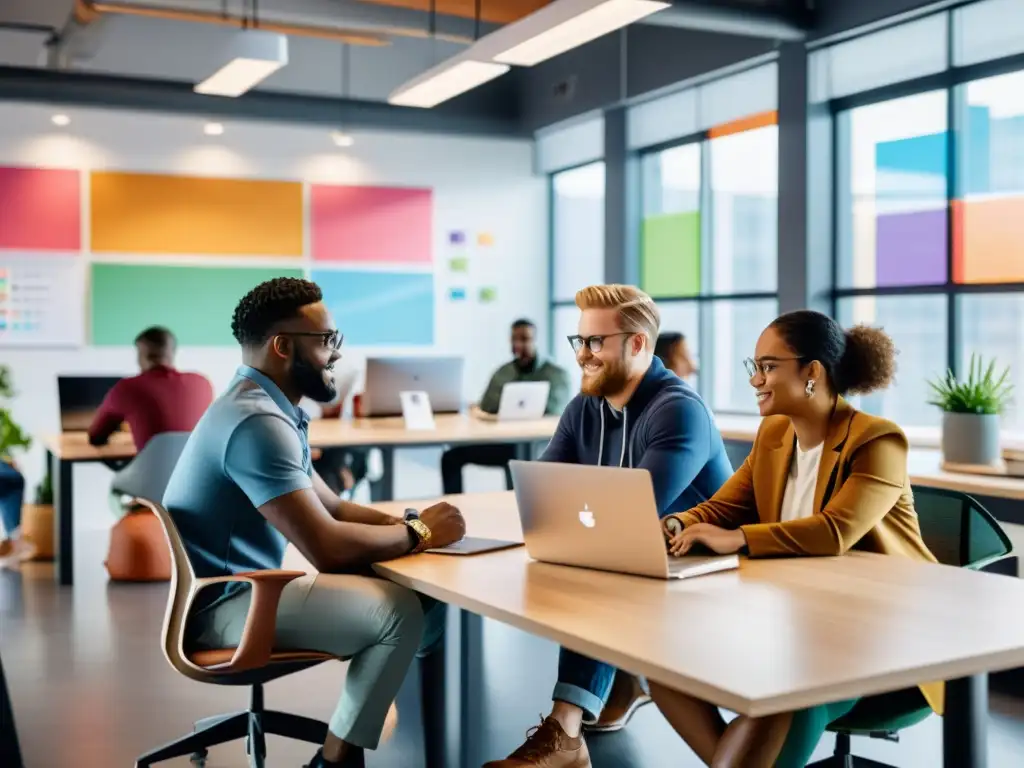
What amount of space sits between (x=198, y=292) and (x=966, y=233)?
17.3 feet

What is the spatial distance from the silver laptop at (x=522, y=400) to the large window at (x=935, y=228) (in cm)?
189

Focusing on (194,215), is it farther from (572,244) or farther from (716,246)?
(716,246)

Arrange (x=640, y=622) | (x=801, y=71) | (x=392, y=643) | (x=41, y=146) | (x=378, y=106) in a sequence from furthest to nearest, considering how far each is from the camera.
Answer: (x=378, y=106)
(x=41, y=146)
(x=801, y=71)
(x=392, y=643)
(x=640, y=622)

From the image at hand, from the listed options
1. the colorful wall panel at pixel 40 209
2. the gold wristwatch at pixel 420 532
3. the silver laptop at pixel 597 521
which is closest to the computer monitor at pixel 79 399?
the colorful wall panel at pixel 40 209

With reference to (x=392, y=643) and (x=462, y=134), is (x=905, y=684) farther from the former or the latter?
(x=462, y=134)

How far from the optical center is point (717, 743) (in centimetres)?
233

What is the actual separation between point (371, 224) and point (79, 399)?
353 centimetres

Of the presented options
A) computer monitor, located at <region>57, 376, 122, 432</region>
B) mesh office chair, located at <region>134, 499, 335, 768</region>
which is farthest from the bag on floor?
mesh office chair, located at <region>134, 499, 335, 768</region>

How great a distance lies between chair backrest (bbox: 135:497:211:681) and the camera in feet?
8.56

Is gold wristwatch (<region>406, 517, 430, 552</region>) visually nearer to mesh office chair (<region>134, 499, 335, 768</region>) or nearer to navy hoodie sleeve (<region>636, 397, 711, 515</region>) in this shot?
mesh office chair (<region>134, 499, 335, 768</region>)

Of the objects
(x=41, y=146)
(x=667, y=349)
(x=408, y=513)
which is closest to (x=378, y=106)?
(x=41, y=146)

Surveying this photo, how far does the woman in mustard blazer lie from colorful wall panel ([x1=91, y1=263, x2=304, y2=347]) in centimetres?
622

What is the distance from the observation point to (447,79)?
5.89m

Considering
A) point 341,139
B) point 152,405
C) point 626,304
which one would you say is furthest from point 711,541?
point 341,139
